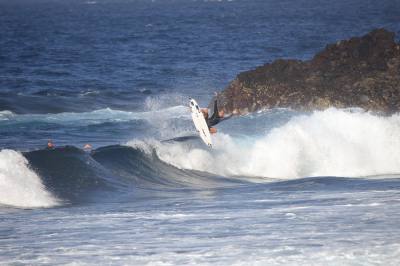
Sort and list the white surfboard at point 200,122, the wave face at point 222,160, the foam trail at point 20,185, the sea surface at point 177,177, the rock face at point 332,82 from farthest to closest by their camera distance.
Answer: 1. the rock face at point 332,82
2. the white surfboard at point 200,122
3. the wave face at point 222,160
4. the foam trail at point 20,185
5. the sea surface at point 177,177

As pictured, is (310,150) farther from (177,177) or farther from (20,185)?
(20,185)

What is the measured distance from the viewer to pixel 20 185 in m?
20.8

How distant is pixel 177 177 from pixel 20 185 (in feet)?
19.5

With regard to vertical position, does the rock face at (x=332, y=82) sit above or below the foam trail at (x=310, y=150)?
above

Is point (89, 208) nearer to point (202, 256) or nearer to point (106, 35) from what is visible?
point (202, 256)

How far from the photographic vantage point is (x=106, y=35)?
3740 inches

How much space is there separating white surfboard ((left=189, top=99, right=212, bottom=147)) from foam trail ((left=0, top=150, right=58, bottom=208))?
6.24 meters

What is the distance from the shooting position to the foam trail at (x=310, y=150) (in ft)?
88.4

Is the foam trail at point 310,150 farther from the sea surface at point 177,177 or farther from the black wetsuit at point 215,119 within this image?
the black wetsuit at point 215,119

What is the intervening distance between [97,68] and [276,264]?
152 feet

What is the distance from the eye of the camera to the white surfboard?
2647cm

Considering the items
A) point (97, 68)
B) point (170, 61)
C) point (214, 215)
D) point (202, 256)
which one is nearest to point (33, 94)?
point (97, 68)

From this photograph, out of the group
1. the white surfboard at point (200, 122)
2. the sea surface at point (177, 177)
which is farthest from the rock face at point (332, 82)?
the white surfboard at point (200, 122)

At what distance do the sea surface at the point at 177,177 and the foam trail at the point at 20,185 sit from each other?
5 centimetres
